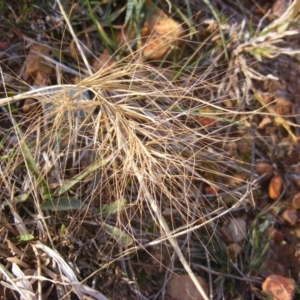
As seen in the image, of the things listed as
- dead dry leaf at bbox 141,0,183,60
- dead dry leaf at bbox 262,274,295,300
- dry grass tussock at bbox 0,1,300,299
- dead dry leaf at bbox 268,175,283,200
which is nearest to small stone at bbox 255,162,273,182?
dead dry leaf at bbox 268,175,283,200

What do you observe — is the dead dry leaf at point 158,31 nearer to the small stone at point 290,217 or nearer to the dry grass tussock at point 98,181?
the dry grass tussock at point 98,181

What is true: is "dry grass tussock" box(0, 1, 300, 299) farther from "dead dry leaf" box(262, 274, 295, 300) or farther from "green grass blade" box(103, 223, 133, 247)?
"dead dry leaf" box(262, 274, 295, 300)

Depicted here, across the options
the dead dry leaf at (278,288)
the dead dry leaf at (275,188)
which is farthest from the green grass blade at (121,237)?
the dead dry leaf at (275,188)

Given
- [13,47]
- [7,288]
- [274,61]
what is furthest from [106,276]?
[274,61]

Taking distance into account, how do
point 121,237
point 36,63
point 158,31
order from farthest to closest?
point 158,31 → point 36,63 → point 121,237

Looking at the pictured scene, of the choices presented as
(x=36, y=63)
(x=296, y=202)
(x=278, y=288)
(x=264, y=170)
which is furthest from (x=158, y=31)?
(x=278, y=288)

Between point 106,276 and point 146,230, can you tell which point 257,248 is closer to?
point 146,230

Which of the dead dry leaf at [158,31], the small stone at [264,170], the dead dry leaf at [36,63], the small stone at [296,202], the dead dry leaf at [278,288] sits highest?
the dead dry leaf at [158,31]

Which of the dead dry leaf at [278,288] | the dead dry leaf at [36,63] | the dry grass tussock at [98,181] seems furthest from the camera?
the dead dry leaf at [36,63]

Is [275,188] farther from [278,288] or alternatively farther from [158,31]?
[158,31]

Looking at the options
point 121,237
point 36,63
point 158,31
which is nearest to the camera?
point 121,237

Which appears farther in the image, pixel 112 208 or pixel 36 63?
pixel 36 63
